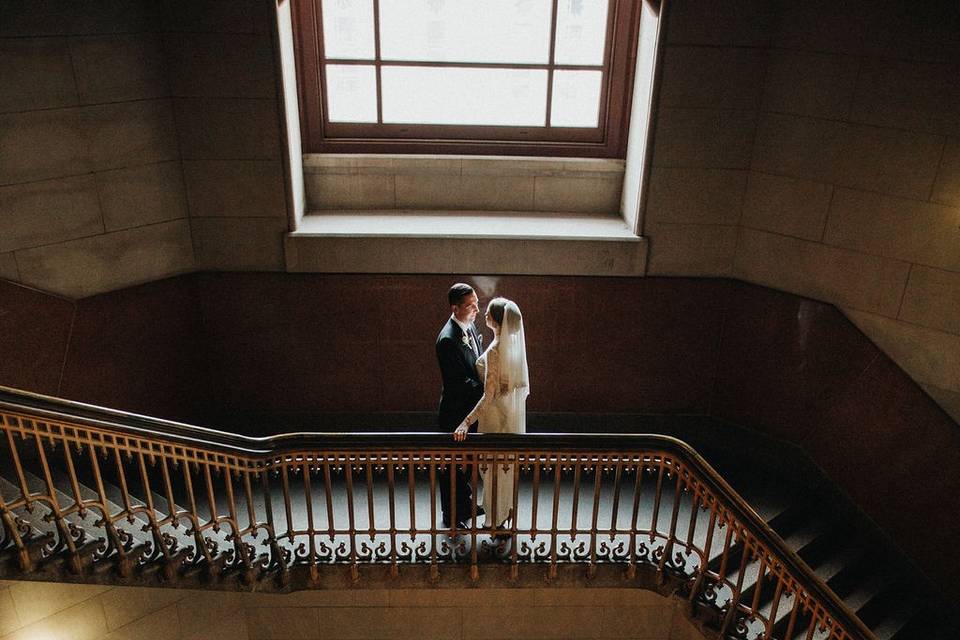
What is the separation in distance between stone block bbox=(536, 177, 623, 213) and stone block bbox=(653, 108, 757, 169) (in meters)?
0.69

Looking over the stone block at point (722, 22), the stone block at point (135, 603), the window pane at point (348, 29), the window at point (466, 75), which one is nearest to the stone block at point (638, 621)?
the stone block at point (135, 603)

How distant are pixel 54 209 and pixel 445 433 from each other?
310 centimetres

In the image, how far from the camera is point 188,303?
569 cm

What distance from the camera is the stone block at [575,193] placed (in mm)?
6023

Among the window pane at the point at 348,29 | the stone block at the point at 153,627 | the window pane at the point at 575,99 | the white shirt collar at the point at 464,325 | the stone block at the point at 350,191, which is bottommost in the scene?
the stone block at the point at 153,627

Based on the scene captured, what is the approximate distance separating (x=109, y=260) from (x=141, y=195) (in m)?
0.52

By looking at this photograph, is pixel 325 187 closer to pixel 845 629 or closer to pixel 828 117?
pixel 828 117

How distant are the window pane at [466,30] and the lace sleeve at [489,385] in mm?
2701

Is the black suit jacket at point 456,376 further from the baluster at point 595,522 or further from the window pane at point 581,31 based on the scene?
the window pane at point 581,31

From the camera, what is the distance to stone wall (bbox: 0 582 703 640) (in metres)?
4.66

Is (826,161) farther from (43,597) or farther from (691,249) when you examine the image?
(43,597)

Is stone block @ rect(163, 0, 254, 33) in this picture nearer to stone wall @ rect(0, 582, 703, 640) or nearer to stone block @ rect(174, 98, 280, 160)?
stone block @ rect(174, 98, 280, 160)

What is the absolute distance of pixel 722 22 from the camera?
5.05 metres

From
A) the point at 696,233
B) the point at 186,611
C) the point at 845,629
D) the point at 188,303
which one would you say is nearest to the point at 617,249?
the point at 696,233
